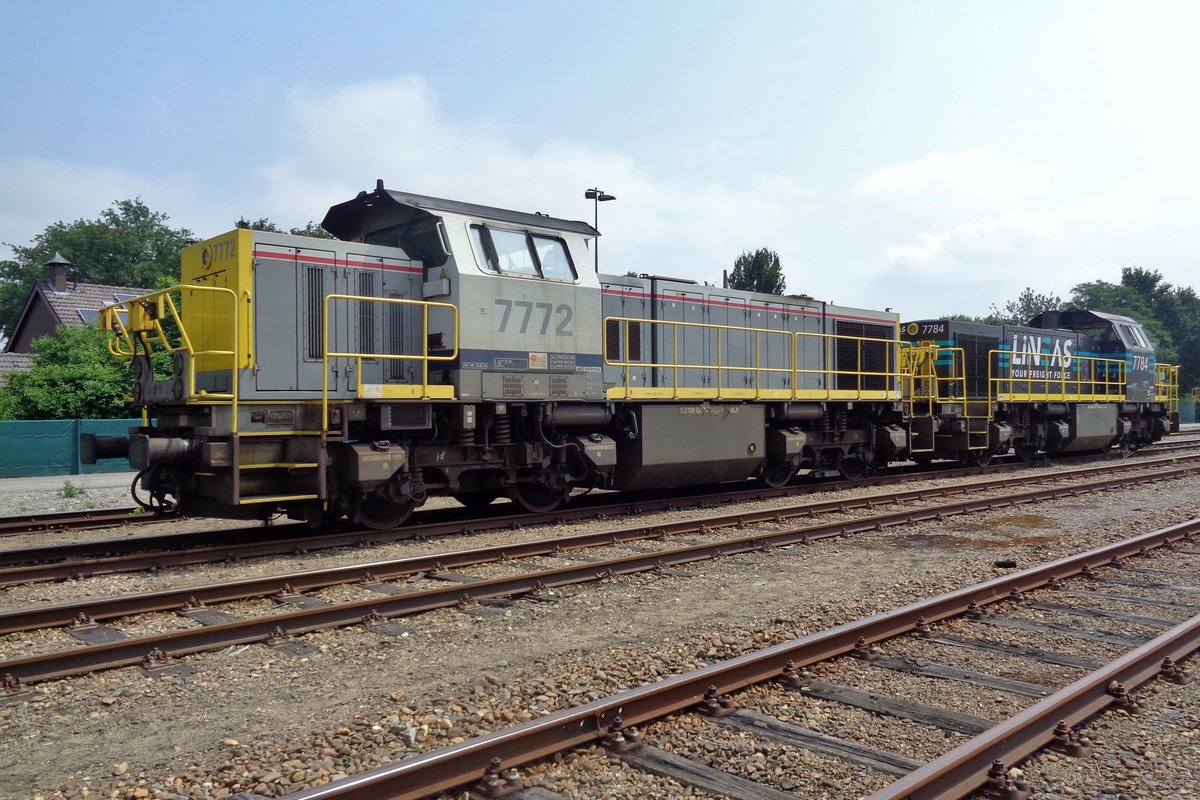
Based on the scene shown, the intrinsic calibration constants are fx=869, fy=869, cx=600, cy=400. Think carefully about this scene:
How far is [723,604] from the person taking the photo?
264 inches

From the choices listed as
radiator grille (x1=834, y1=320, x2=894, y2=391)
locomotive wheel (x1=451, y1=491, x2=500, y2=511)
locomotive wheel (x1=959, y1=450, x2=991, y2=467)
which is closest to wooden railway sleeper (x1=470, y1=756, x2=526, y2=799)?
locomotive wheel (x1=451, y1=491, x2=500, y2=511)

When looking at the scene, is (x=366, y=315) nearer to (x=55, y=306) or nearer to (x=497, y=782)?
(x=497, y=782)

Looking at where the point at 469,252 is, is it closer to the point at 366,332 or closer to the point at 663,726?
the point at 366,332

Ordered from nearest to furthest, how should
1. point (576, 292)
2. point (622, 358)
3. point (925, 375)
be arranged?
1. point (576, 292)
2. point (622, 358)
3. point (925, 375)

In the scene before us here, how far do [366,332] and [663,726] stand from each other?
6908mm

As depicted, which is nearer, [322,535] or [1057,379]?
[322,535]

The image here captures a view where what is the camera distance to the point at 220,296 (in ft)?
29.9

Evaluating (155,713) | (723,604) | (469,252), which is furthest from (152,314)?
(723,604)

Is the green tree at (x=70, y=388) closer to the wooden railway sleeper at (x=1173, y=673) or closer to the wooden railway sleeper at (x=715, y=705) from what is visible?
the wooden railway sleeper at (x=715, y=705)

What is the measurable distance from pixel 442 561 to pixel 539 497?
11.8 ft

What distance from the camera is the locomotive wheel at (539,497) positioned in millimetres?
11293

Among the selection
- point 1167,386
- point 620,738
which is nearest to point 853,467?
point 620,738

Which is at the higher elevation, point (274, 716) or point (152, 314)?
point (152, 314)

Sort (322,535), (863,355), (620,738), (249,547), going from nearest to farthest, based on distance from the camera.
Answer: (620,738)
(249,547)
(322,535)
(863,355)
